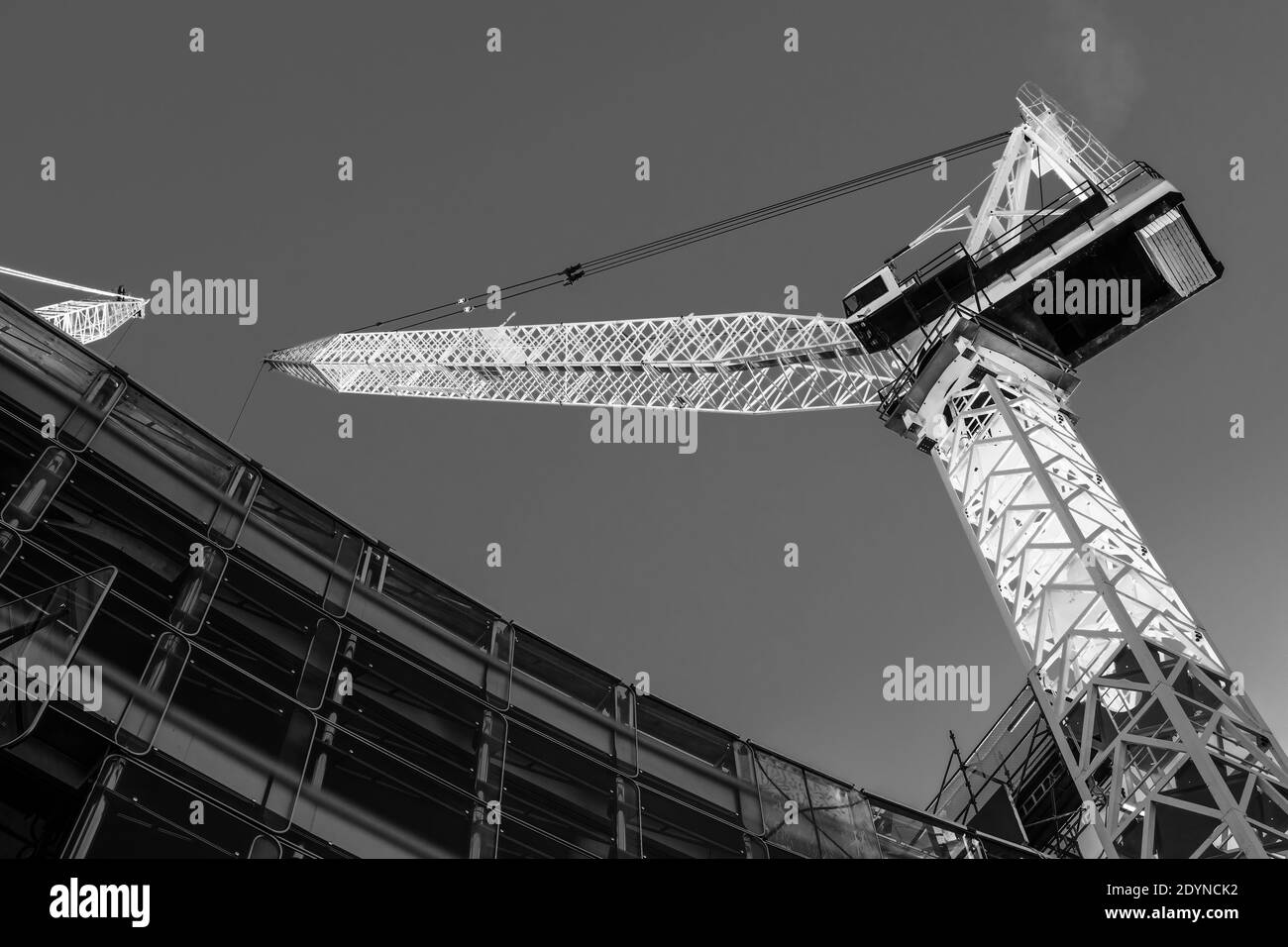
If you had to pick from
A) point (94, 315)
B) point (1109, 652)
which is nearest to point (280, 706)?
point (1109, 652)

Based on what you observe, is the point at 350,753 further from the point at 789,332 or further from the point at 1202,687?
the point at 789,332

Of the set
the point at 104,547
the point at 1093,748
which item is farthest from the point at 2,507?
the point at 1093,748

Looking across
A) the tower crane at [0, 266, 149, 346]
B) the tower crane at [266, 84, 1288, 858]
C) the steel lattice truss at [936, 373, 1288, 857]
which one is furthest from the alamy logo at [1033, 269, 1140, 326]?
the tower crane at [0, 266, 149, 346]

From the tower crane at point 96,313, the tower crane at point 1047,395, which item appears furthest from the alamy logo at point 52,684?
the tower crane at point 96,313

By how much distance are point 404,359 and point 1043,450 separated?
42.1 metres

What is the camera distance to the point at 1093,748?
2638 cm
